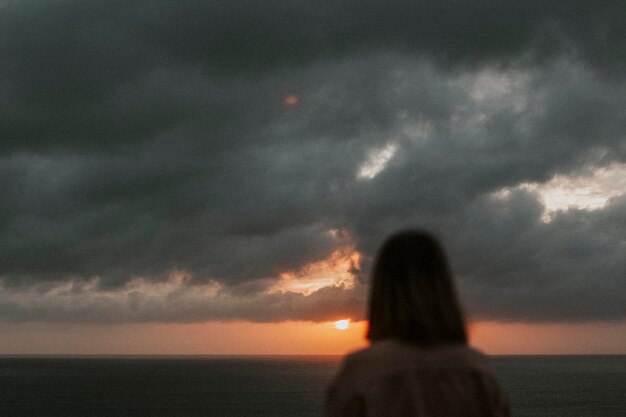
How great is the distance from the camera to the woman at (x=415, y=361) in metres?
3.25

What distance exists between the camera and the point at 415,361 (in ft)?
10.8

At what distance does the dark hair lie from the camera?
3318mm

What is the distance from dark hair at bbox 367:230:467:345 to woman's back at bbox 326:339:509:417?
2.3 inches

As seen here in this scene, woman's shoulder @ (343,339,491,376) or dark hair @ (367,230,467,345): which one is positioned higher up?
dark hair @ (367,230,467,345)

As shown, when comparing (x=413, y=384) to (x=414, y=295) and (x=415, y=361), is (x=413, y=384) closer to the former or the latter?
(x=415, y=361)

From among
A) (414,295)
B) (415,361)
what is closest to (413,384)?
(415,361)

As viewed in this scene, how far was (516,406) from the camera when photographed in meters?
126

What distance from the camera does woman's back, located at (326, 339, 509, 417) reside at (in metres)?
3.23

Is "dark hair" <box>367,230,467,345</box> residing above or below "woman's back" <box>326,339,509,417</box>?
above

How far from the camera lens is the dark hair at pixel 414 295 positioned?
332 centimetres

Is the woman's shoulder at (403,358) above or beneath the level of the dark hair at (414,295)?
beneath

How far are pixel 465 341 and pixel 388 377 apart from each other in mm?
411

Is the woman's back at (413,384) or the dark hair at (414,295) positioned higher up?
the dark hair at (414,295)

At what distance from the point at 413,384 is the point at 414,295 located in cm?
39
